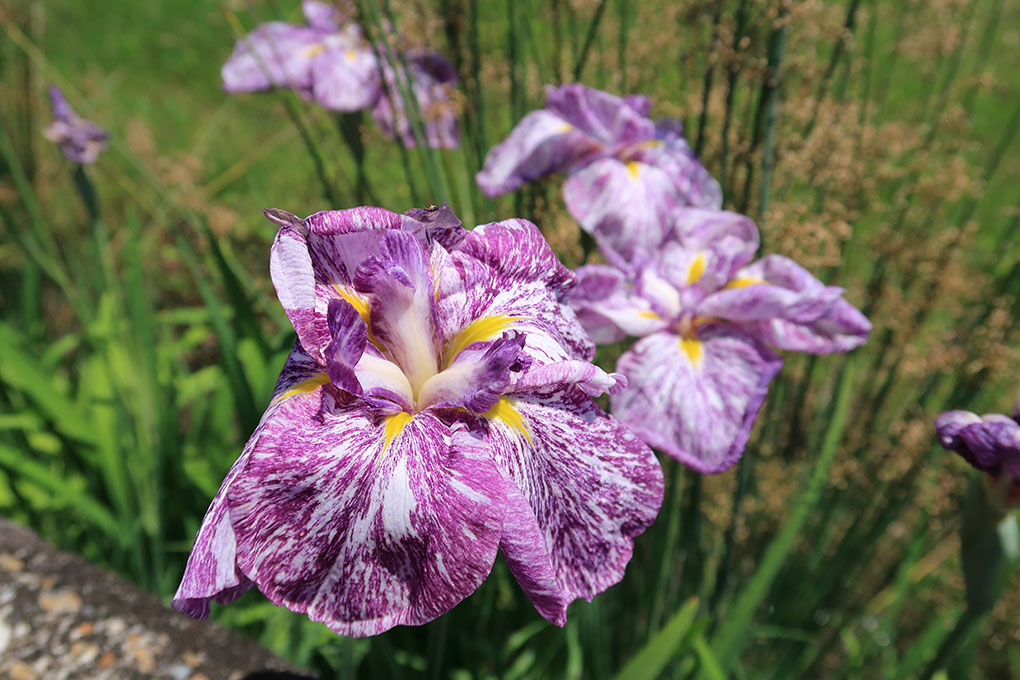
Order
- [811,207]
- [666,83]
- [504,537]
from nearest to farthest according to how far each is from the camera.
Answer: [504,537], [666,83], [811,207]

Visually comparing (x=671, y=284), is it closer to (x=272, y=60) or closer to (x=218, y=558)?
(x=218, y=558)

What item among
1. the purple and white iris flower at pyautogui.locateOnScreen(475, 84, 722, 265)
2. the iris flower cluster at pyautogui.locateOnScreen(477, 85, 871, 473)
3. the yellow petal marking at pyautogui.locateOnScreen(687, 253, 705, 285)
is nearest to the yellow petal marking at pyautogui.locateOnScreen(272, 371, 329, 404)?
the iris flower cluster at pyautogui.locateOnScreen(477, 85, 871, 473)

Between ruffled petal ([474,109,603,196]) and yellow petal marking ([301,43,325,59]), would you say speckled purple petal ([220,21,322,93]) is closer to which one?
yellow petal marking ([301,43,325,59])

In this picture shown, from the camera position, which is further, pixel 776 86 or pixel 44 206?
pixel 44 206

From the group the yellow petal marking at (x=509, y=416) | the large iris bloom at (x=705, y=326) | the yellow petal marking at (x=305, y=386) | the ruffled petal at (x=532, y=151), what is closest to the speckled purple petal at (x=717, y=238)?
the large iris bloom at (x=705, y=326)

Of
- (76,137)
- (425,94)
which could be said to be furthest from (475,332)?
(76,137)

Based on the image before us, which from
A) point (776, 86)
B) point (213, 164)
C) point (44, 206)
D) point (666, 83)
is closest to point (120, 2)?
point (213, 164)

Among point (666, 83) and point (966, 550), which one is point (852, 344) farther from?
point (666, 83)

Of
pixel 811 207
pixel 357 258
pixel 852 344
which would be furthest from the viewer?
pixel 811 207
